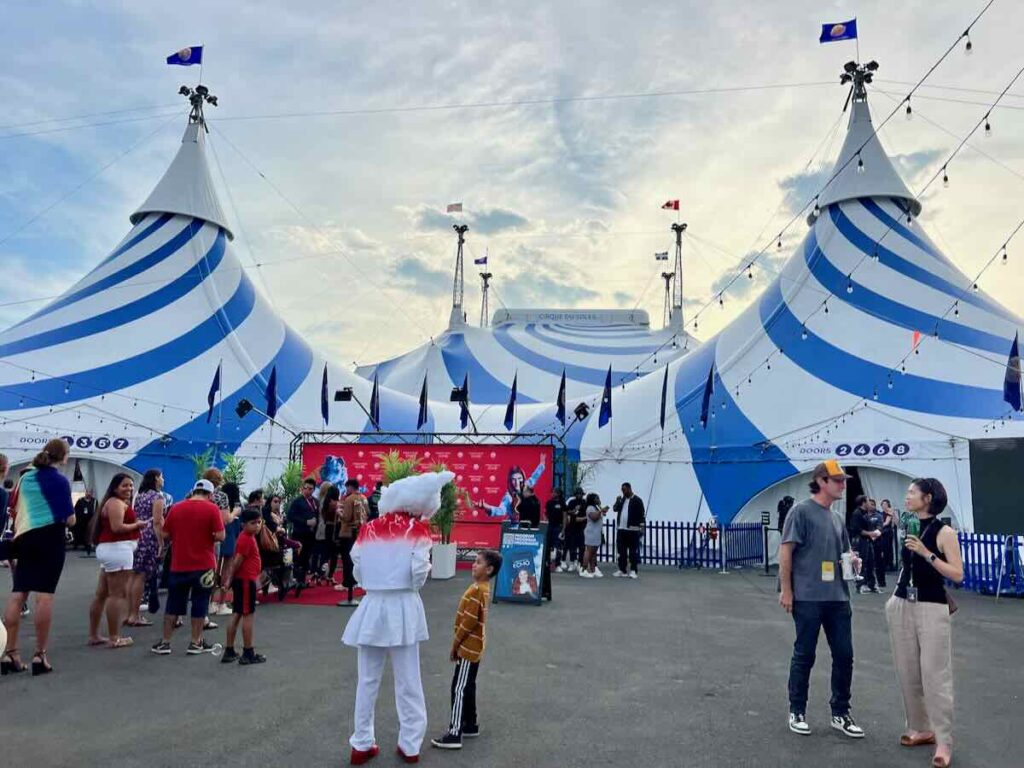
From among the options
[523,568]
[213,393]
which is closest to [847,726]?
[523,568]

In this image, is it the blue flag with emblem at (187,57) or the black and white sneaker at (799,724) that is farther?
the blue flag with emblem at (187,57)

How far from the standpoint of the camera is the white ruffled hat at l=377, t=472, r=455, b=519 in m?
3.80

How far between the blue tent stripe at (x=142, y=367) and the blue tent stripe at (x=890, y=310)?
44.4 ft

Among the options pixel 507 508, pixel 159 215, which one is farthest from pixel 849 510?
pixel 159 215

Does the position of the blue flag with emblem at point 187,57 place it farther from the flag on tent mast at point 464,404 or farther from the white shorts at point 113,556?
the white shorts at point 113,556

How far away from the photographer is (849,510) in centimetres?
1541

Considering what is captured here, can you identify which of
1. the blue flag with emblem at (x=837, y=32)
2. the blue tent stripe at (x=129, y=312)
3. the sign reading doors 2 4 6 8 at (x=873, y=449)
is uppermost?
the blue flag with emblem at (x=837, y=32)

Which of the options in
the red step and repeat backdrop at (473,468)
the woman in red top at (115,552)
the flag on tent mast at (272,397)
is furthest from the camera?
the flag on tent mast at (272,397)

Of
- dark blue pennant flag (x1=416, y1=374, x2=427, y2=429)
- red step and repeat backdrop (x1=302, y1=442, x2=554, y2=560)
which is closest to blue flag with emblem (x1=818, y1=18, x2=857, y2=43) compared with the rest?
red step and repeat backdrop (x1=302, y1=442, x2=554, y2=560)

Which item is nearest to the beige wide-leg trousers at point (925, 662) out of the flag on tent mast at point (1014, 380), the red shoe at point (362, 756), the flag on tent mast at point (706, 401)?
the red shoe at point (362, 756)

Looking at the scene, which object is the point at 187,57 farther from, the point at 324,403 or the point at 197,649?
the point at 197,649

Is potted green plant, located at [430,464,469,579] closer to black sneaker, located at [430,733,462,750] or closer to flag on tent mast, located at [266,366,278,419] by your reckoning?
black sneaker, located at [430,733,462,750]

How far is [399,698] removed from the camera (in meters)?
3.63

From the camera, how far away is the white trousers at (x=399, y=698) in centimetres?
358
